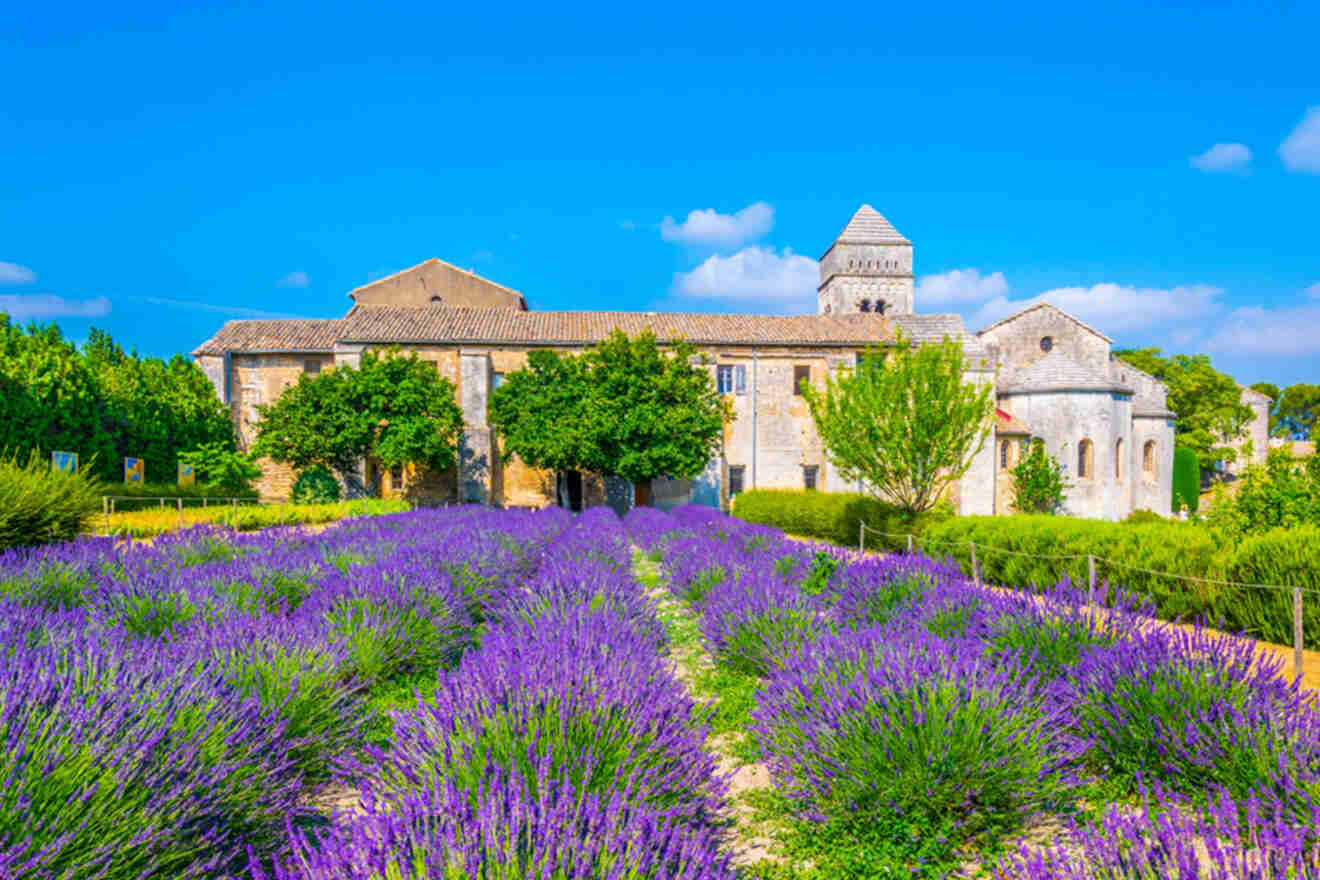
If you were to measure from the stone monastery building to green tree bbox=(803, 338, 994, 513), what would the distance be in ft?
35.7

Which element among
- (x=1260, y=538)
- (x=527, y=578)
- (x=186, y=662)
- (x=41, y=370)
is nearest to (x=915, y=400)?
(x=1260, y=538)

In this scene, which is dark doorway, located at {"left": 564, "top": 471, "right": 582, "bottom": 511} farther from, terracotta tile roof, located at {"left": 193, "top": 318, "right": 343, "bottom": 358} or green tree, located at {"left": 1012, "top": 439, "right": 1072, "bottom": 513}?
green tree, located at {"left": 1012, "top": 439, "right": 1072, "bottom": 513}

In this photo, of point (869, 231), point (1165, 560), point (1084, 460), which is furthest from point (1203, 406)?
point (1165, 560)

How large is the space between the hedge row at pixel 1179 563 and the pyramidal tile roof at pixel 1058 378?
54.3 feet

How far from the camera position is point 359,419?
2169 centimetres

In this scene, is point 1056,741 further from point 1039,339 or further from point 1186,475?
point 1186,475

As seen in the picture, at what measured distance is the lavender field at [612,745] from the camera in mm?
1751

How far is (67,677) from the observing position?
262 centimetres

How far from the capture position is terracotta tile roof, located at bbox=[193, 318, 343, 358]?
26.3 metres

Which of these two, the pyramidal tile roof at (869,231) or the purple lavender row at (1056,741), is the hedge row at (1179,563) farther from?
the pyramidal tile roof at (869,231)

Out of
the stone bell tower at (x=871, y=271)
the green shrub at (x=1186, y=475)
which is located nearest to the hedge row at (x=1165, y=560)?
the green shrub at (x=1186, y=475)

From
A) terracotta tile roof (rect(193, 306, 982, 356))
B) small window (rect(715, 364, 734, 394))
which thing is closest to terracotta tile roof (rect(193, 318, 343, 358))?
terracotta tile roof (rect(193, 306, 982, 356))

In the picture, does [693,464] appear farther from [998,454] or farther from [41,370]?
[41,370]

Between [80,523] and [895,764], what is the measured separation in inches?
363
